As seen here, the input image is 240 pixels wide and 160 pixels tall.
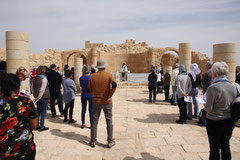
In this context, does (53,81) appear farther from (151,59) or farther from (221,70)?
(151,59)

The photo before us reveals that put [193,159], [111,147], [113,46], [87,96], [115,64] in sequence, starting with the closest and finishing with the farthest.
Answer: [193,159] < [111,147] < [87,96] < [115,64] < [113,46]

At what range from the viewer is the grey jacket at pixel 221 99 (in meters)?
2.14

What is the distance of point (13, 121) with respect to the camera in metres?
1.69

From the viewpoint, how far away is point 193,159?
2881mm

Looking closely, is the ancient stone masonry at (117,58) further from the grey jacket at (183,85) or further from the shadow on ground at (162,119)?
the grey jacket at (183,85)

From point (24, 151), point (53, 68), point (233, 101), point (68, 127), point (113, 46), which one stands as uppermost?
point (113, 46)

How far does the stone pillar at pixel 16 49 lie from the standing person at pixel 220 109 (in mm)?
5777

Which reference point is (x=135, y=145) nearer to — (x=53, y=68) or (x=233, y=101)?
(x=233, y=101)

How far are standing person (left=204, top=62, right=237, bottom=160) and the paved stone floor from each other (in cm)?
86

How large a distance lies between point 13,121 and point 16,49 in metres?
4.99

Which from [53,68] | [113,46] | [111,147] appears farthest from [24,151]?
[113,46]

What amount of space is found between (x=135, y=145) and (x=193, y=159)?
112 centimetres

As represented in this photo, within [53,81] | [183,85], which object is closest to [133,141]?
[183,85]

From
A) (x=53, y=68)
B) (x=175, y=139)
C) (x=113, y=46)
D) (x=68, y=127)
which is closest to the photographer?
(x=175, y=139)
